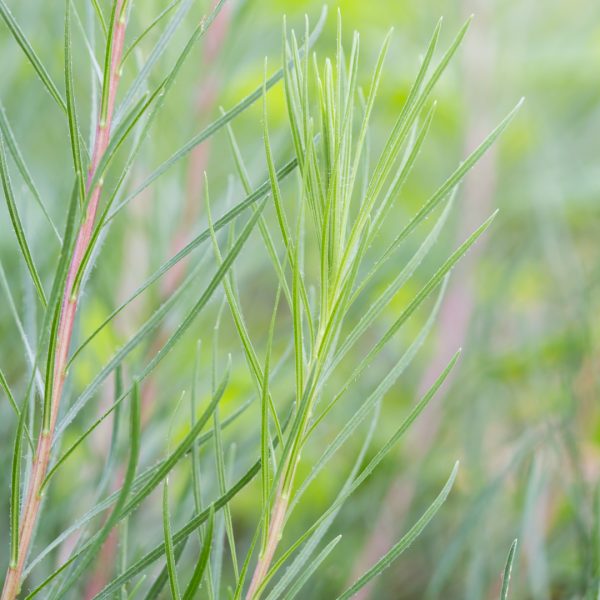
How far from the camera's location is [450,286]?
77cm

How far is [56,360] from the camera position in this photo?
8.4 inches

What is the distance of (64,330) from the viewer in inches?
8.4

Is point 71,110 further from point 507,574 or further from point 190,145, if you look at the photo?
point 507,574

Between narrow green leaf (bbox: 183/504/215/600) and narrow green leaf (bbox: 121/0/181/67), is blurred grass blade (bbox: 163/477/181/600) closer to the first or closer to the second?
narrow green leaf (bbox: 183/504/215/600)

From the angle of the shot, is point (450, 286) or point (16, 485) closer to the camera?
point (16, 485)

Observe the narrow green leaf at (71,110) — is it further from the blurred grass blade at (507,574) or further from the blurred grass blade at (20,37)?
the blurred grass blade at (507,574)

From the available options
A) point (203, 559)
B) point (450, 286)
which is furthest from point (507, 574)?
point (450, 286)

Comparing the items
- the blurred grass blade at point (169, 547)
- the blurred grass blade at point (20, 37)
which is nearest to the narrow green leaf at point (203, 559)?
the blurred grass blade at point (169, 547)

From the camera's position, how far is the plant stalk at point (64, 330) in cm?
21

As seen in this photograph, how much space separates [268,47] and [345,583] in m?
0.40

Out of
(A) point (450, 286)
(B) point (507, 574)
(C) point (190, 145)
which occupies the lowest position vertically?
(A) point (450, 286)

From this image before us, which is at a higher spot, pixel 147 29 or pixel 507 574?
pixel 147 29

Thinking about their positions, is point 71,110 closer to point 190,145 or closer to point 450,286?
point 190,145

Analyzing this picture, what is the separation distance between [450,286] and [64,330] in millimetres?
593
